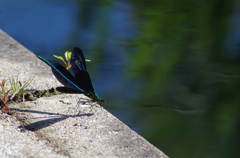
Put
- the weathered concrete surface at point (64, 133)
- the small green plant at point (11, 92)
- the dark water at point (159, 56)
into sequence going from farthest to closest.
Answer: the dark water at point (159, 56)
the small green plant at point (11, 92)
the weathered concrete surface at point (64, 133)

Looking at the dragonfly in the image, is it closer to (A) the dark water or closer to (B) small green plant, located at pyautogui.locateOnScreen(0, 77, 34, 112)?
(B) small green plant, located at pyautogui.locateOnScreen(0, 77, 34, 112)

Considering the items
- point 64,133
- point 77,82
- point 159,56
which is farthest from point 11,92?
point 159,56

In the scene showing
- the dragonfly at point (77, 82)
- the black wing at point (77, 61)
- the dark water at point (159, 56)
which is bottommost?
the dark water at point (159, 56)

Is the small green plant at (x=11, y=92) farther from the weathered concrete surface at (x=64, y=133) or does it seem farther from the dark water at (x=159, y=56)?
the dark water at (x=159, y=56)

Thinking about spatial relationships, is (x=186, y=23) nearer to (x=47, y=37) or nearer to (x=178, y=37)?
(x=178, y=37)

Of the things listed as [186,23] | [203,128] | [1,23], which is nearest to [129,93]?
[203,128]

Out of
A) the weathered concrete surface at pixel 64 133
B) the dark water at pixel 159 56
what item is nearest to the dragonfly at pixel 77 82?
the weathered concrete surface at pixel 64 133

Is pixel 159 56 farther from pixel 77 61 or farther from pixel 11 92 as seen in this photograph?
pixel 11 92

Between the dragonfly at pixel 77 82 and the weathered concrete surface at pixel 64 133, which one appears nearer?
the weathered concrete surface at pixel 64 133
